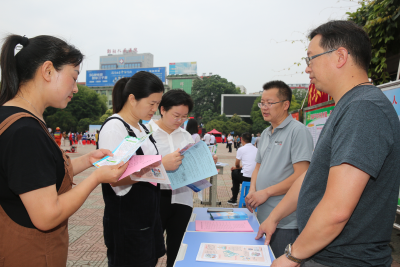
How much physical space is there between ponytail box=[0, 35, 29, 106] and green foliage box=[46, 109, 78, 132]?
4099cm

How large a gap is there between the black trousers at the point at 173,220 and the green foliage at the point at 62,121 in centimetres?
4008

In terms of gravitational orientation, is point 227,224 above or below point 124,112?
below

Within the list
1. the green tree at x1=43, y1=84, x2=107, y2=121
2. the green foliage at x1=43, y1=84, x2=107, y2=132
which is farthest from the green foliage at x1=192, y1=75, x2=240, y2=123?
the green tree at x1=43, y1=84, x2=107, y2=121

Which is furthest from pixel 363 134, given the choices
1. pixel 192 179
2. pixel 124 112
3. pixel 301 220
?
pixel 124 112

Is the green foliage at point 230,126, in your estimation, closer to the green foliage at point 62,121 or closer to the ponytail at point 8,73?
the green foliage at point 62,121

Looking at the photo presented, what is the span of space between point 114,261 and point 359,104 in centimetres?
165

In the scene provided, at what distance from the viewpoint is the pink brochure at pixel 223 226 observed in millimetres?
1759

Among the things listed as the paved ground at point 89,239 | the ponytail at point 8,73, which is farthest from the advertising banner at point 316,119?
the ponytail at point 8,73

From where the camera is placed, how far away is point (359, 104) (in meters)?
0.95

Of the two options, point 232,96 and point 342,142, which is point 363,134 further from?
point 232,96

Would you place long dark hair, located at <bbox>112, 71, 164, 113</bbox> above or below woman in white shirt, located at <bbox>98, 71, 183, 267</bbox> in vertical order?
above

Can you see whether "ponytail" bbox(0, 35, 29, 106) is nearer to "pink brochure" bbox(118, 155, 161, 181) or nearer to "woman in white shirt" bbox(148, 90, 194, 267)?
"pink brochure" bbox(118, 155, 161, 181)

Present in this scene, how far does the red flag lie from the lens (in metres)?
3.74

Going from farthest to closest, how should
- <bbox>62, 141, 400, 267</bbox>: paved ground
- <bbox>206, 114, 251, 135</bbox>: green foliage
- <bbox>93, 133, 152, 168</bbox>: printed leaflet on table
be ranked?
<bbox>206, 114, 251, 135</bbox>: green foliage, <bbox>62, 141, 400, 267</bbox>: paved ground, <bbox>93, 133, 152, 168</bbox>: printed leaflet on table
